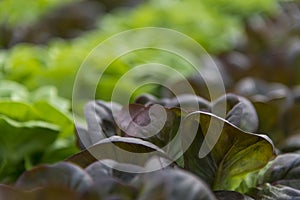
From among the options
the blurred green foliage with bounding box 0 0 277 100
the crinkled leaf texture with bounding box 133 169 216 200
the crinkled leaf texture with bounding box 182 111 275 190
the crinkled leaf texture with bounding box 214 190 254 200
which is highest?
the crinkled leaf texture with bounding box 133 169 216 200

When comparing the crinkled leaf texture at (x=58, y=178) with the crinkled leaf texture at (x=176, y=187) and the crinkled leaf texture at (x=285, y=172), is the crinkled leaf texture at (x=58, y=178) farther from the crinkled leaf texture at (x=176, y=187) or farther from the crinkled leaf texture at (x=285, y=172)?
the crinkled leaf texture at (x=285, y=172)

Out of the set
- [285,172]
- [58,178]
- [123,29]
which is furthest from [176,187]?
[123,29]

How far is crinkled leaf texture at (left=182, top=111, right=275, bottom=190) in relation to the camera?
0.77 m

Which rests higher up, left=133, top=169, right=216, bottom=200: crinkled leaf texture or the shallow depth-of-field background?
left=133, top=169, right=216, bottom=200: crinkled leaf texture

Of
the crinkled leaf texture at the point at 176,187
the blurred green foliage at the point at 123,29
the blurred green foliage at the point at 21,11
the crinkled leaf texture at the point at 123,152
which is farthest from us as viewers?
the blurred green foliage at the point at 21,11

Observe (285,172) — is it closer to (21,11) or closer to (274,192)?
(274,192)

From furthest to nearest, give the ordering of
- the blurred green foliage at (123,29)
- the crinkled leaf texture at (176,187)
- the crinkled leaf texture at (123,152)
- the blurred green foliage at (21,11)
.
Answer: the blurred green foliage at (21,11) < the blurred green foliage at (123,29) < the crinkled leaf texture at (123,152) < the crinkled leaf texture at (176,187)

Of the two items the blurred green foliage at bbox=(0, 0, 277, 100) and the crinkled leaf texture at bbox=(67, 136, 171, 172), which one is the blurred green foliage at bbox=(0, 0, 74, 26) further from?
the crinkled leaf texture at bbox=(67, 136, 171, 172)

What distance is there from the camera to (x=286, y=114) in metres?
1.21

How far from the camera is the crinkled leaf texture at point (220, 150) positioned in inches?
30.1

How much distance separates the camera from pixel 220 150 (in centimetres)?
79

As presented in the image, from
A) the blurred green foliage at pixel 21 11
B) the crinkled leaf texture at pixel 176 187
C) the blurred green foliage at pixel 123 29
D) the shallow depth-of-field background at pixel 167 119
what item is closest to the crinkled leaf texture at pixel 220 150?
the shallow depth-of-field background at pixel 167 119

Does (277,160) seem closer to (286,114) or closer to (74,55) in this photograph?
(286,114)

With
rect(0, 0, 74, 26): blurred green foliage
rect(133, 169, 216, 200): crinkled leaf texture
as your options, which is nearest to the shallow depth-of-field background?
rect(133, 169, 216, 200): crinkled leaf texture
